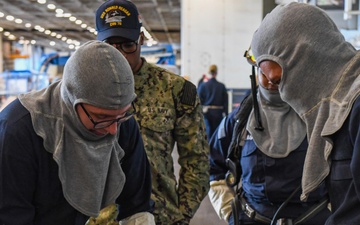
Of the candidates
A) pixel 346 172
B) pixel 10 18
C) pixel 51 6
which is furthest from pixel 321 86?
pixel 10 18

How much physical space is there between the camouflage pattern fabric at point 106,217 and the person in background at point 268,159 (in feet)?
2.23

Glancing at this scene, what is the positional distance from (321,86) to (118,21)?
1012mm

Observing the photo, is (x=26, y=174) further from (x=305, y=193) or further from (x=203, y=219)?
(x=203, y=219)

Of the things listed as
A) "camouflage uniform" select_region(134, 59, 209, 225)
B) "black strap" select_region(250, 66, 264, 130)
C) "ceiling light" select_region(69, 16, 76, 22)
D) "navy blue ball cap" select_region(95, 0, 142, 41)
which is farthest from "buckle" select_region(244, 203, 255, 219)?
"ceiling light" select_region(69, 16, 76, 22)

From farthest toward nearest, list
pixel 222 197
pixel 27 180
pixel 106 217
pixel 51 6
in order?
pixel 51 6 < pixel 222 197 < pixel 106 217 < pixel 27 180

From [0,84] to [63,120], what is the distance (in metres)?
16.4

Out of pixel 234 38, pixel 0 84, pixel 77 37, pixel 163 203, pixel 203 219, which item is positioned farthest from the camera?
pixel 77 37

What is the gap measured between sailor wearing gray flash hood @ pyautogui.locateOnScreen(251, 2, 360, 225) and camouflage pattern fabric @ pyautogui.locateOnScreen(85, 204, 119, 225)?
2.67 feet

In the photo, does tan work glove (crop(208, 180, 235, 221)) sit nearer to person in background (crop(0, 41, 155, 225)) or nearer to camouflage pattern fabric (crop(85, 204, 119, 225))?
camouflage pattern fabric (crop(85, 204, 119, 225))

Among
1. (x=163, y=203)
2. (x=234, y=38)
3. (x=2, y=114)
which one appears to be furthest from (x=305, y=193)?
(x=234, y=38)

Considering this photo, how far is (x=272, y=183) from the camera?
2.11 metres

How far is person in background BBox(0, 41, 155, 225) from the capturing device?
1.39 meters

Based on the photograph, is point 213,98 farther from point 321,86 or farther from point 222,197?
point 321,86

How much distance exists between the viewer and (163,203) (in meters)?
2.04
